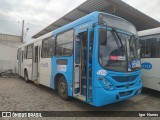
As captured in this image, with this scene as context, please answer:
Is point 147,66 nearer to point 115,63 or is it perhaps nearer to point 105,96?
point 115,63

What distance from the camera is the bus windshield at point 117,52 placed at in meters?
4.75

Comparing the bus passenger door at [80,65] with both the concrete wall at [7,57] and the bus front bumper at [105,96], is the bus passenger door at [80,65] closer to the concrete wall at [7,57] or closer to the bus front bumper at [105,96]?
the bus front bumper at [105,96]

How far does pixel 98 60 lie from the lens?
466cm

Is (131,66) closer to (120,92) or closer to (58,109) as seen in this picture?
(120,92)

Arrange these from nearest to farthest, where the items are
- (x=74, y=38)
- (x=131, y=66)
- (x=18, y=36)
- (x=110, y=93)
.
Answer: (x=110, y=93) < (x=131, y=66) < (x=74, y=38) < (x=18, y=36)

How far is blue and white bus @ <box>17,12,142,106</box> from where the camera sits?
467cm

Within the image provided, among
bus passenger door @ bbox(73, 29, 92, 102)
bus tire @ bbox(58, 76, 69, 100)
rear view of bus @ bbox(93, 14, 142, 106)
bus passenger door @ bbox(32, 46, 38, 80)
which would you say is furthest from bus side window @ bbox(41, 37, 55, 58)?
rear view of bus @ bbox(93, 14, 142, 106)

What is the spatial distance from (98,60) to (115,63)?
0.58 meters

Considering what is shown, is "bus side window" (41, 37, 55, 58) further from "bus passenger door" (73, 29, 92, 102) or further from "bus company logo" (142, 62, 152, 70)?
"bus company logo" (142, 62, 152, 70)

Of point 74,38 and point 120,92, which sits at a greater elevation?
point 74,38

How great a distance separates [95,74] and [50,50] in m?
3.57

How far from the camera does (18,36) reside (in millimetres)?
29234

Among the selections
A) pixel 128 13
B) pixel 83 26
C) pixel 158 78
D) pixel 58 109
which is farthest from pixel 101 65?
pixel 128 13

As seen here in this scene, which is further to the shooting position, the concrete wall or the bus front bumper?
the concrete wall
